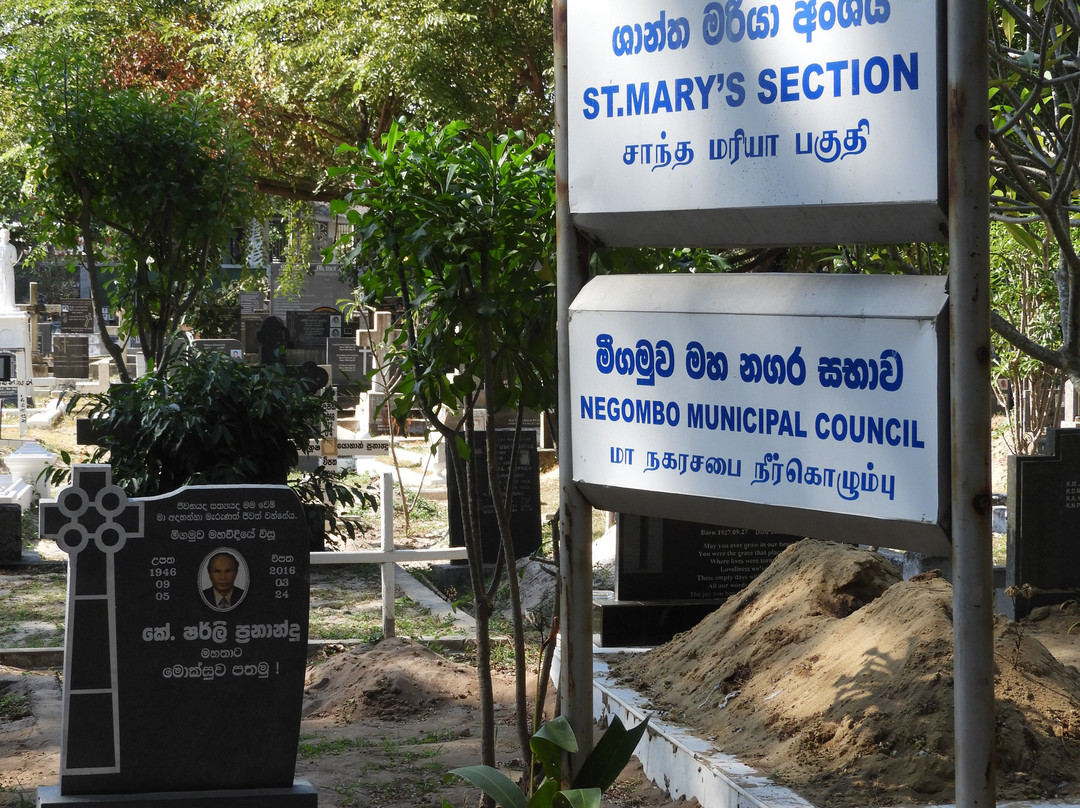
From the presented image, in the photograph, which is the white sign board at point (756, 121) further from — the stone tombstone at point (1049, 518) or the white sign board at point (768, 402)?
the stone tombstone at point (1049, 518)

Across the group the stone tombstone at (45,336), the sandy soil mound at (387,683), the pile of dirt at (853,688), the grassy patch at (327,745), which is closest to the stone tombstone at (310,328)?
the stone tombstone at (45,336)

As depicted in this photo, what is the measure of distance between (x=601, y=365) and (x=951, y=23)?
3.44 feet

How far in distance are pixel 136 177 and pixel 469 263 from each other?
5945mm

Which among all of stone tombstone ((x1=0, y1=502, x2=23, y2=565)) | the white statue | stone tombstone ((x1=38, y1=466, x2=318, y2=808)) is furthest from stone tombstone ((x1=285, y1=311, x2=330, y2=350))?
stone tombstone ((x1=38, y1=466, x2=318, y2=808))

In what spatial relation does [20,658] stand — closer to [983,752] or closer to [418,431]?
[983,752]

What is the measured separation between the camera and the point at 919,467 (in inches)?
85.8

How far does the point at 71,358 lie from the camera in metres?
25.8

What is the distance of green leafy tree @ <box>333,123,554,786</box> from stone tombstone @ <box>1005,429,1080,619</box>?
4868 millimetres

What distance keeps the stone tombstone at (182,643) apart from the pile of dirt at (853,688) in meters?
1.80

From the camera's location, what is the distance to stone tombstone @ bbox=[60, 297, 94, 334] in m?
30.6

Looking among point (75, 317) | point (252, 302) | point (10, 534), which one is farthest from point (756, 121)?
point (252, 302)

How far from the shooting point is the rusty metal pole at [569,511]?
9.17ft

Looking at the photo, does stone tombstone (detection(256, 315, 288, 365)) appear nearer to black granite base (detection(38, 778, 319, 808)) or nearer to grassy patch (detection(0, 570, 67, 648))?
grassy patch (detection(0, 570, 67, 648))

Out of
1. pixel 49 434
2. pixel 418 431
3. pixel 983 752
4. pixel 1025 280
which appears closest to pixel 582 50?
pixel 983 752
